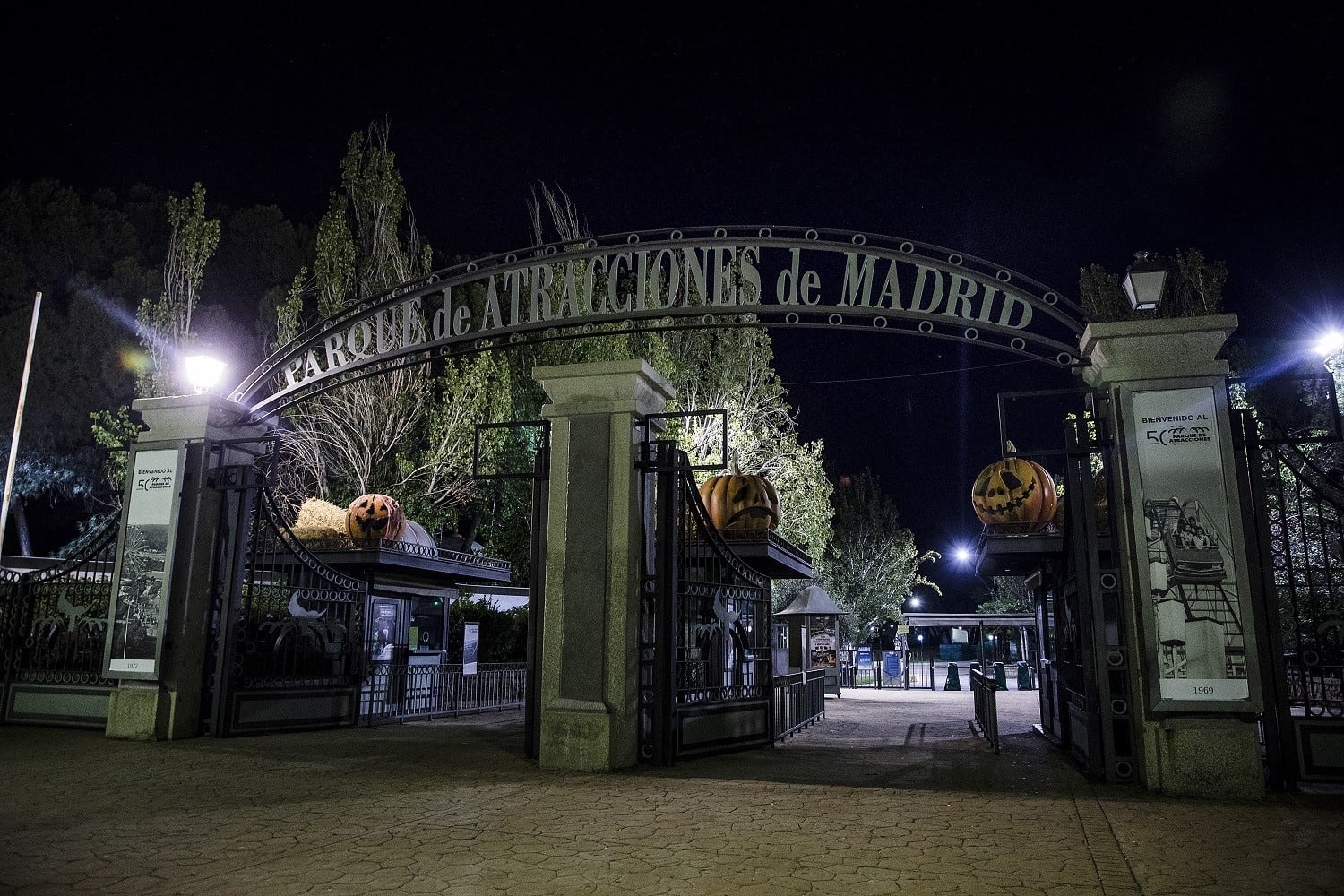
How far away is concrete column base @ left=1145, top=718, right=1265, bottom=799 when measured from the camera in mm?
6820

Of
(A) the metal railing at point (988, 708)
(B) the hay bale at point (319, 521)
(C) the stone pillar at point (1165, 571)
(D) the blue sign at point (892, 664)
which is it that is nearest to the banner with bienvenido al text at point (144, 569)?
(B) the hay bale at point (319, 521)

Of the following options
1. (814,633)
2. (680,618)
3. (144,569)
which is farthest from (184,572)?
(814,633)

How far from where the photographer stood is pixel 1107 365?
770 centimetres

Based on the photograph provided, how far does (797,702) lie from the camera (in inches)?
501

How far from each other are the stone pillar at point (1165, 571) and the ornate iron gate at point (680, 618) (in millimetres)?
3626

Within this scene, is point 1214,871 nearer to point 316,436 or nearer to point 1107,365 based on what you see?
point 1107,365

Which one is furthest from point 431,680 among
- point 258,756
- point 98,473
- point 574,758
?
point 98,473

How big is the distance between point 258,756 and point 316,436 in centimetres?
1675

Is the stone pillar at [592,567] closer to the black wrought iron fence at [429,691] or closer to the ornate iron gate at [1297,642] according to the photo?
the black wrought iron fence at [429,691]

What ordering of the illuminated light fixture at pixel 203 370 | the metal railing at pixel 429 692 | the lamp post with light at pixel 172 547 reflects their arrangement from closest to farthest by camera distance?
the lamp post with light at pixel 172 547
the illuminated light fixture at pixel 203 370
the metal railing at pixel 429 692

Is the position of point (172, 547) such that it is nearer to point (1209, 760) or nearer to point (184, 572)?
point (184, 572)

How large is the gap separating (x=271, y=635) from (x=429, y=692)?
3987 mm

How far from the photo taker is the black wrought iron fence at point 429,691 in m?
13.8

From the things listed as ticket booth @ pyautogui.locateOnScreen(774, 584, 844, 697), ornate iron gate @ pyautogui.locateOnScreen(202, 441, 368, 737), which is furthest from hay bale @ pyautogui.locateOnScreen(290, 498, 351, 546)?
ticket booth @ pyautogui.locateOnScreen(774, 584, 844, 697)
